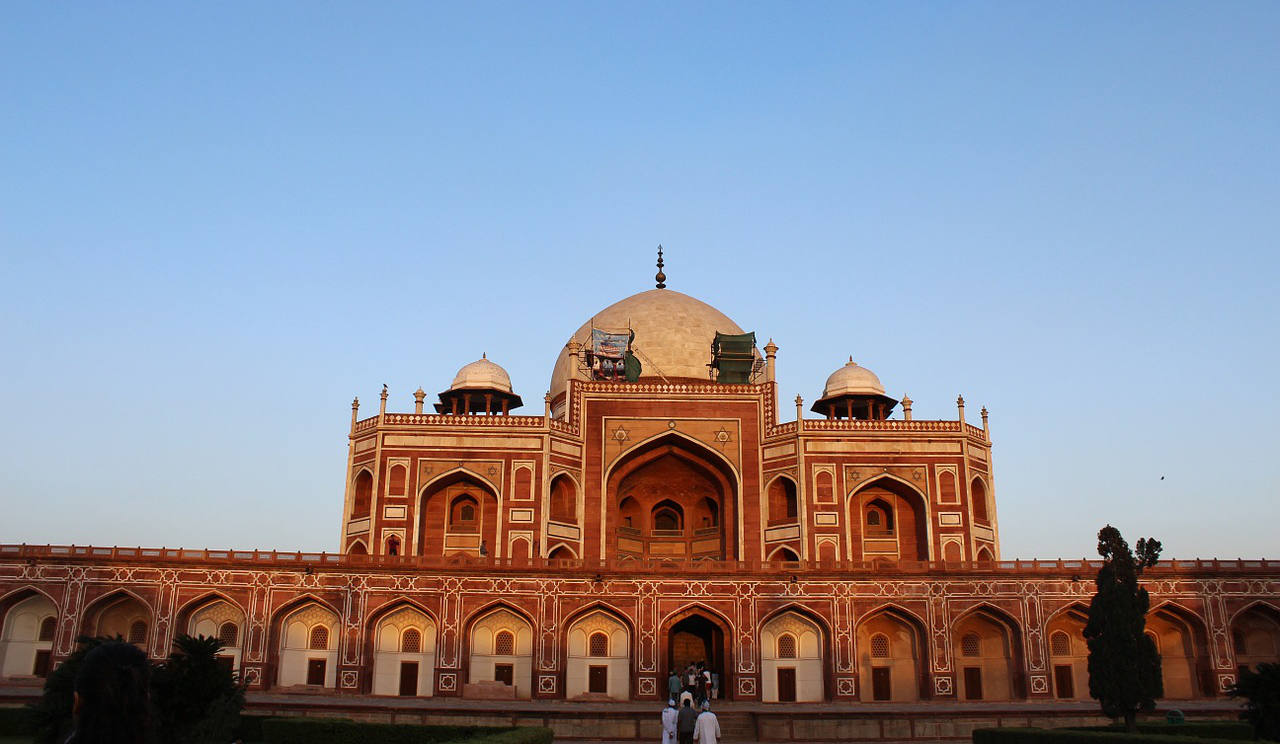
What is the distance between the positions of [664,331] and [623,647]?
53.1ft

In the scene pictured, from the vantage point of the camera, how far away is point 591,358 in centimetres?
3916

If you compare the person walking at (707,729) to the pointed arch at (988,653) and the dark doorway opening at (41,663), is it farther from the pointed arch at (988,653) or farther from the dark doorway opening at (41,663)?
the dark doorway opening at (41,663)

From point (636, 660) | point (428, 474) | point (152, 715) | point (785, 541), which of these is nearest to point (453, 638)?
point (636, 660)

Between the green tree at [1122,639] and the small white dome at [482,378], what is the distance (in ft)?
73.1

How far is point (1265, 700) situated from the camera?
1541 cm

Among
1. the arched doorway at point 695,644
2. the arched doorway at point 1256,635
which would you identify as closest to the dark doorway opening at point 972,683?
the arched doorway at point 695,644

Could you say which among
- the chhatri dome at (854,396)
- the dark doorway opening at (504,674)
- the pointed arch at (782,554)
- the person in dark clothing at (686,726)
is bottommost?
the person in dark clothing at (686,726)

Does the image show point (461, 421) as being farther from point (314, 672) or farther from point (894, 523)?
point (894, 523)

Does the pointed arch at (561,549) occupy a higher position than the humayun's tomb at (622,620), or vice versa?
the pointed arch at (561,549)

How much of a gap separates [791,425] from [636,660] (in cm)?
1130

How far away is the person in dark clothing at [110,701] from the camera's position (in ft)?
12.1

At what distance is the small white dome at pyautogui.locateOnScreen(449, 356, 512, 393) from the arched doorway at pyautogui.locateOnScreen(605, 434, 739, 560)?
580 cm

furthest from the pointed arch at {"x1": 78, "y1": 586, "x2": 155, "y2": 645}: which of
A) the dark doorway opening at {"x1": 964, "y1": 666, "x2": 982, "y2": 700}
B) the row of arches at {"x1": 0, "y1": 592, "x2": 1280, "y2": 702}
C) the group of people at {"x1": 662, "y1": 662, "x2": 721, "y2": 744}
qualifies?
the dark doorway opening at {"x1": 964, "y1": 666, "x2": 982, "y2": 700}

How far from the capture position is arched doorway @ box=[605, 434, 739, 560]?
3656 cm
